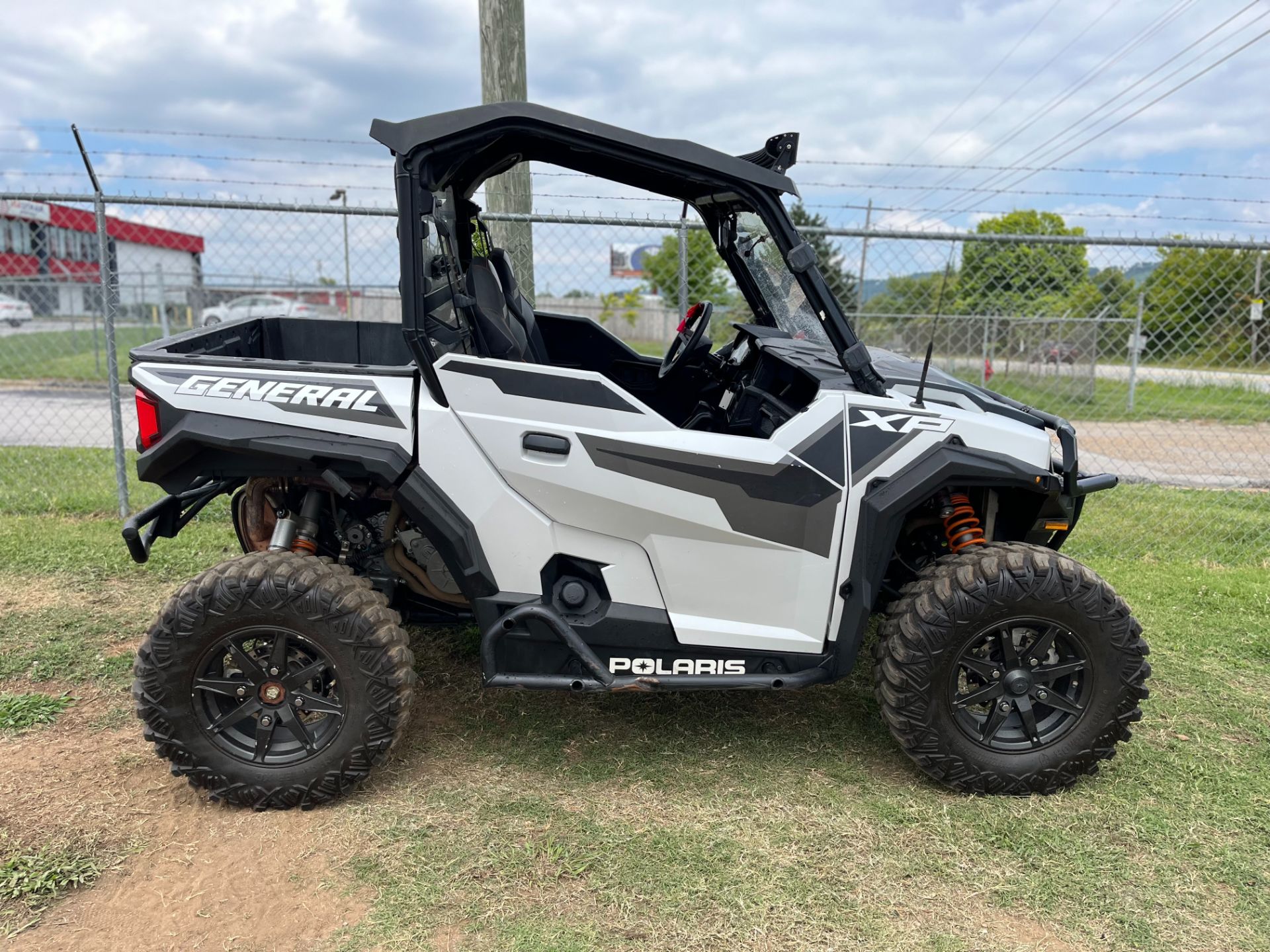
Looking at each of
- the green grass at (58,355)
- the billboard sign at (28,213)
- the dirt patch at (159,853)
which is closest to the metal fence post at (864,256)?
the dirt patch at (159,853)

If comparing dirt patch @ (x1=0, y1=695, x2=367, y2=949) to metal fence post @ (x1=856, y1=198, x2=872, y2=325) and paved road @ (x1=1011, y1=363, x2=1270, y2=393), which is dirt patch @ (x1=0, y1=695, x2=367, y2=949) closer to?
metal fence post @ (x1=856, y1=198, x2=872, y2=325)

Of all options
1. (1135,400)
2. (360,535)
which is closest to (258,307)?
(1135,400)

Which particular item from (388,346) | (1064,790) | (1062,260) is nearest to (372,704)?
(388,346)

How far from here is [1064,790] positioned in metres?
3.10

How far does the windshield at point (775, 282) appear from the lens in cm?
335

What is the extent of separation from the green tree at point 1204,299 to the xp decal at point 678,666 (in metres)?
5.10

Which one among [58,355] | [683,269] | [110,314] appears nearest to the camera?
[110,314]

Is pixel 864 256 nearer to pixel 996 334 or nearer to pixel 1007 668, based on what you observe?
pixel 1007 668

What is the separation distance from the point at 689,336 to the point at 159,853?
8.64ft

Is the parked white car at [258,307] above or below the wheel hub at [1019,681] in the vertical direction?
above

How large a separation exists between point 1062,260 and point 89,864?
7037mm

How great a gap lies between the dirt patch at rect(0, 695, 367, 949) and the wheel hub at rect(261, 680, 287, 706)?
0.38 m

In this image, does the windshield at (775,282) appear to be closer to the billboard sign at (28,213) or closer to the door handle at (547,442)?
the door handle at (547,442)

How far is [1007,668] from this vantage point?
10.0 feet
